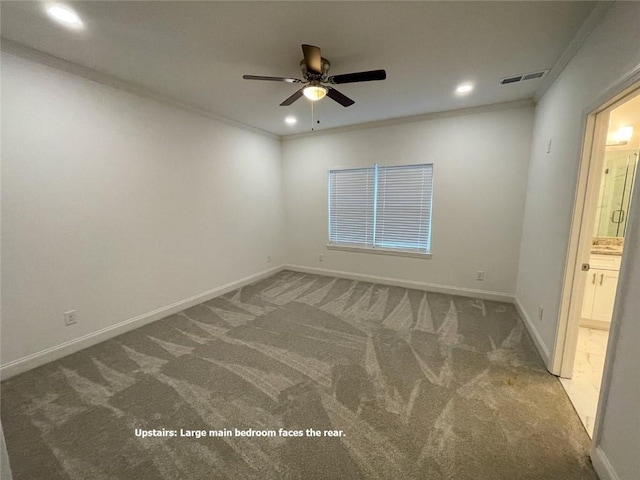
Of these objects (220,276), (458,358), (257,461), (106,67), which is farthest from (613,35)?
(220,276)

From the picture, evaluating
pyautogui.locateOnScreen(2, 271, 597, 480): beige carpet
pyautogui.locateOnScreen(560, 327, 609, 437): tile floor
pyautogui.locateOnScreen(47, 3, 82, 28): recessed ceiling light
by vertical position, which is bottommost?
pyautogui.locateOnScreen(2, 271, 597, 480): beige carpet

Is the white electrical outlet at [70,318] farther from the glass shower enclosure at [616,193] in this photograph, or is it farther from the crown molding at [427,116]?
the glass shower enclosure at [616,193]

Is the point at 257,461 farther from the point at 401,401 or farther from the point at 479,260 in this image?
the point at 479,260

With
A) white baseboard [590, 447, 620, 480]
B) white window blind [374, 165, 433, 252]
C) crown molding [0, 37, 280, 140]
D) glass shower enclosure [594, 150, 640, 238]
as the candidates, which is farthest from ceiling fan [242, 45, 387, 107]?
glass shower enclosure [594, 150, 640, 238]

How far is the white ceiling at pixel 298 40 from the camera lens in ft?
5.59

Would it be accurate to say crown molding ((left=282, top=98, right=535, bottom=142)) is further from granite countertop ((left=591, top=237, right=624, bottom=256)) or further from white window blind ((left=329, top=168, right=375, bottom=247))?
granite countertop ((left=591, top=237, right=624, bottom=256))

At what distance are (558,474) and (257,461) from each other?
165 cm

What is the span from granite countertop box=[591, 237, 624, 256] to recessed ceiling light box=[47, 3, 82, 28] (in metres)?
5.02

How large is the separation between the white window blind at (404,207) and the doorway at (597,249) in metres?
1.85

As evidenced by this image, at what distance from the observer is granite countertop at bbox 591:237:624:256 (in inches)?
108

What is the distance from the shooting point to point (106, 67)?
2.42 metres

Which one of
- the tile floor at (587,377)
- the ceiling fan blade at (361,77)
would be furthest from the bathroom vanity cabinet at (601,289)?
the ceiling fan blade at (361,77)

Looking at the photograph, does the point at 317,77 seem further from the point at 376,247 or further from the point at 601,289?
the point at 601,289

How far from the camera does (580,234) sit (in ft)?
6.36
